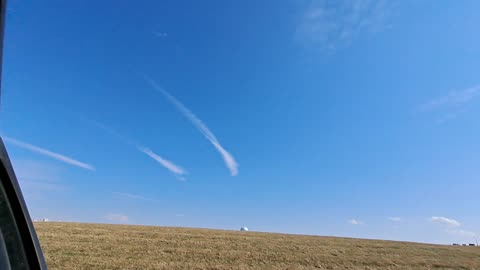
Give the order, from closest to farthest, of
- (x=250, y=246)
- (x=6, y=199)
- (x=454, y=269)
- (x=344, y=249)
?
1. (x=6, y=199)
2. (x=454, y=269)
3. (x=250, y=246)
4. (x=344, y=249)

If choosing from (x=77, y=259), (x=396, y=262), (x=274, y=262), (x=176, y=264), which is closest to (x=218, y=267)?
(x=176, y=264)

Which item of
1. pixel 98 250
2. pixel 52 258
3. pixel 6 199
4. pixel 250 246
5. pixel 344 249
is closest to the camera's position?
pixel 6 199

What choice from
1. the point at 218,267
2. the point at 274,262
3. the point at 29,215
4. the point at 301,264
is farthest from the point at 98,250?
the point at 29,215

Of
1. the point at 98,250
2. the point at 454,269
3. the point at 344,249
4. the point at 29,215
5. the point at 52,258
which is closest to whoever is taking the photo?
the point at 29,215

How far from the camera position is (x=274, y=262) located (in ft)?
81.7

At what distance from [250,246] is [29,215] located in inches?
1229

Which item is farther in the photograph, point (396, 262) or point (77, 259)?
point (396, 262)

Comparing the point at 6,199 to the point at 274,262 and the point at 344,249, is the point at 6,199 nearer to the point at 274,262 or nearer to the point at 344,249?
the point at 274,262

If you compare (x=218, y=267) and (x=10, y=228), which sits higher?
(x=10, y=228)

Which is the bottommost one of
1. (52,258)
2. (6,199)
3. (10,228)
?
(52,258)

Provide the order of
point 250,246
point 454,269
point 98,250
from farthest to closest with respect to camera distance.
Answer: point 250,246 < point 454,269 < point 98,250

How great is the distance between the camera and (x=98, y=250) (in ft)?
79.2

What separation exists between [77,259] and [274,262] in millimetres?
13121

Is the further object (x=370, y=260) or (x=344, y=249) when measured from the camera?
(x=344, y=249)
